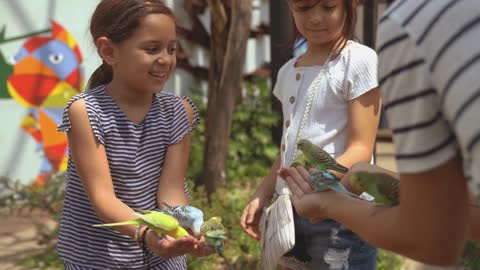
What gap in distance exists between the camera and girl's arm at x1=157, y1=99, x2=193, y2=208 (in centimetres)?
227

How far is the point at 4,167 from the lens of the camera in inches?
235

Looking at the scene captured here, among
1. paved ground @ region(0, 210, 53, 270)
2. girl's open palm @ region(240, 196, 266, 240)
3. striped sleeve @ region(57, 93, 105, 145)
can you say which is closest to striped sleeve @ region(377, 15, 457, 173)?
striped sleeve @ region(57, 93, 105, 145)

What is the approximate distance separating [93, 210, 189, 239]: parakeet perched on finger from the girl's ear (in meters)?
0.58

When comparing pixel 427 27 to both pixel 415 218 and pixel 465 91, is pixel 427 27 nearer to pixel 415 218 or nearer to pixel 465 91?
pixel 465 91

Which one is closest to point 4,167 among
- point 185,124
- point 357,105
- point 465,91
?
point 185,124

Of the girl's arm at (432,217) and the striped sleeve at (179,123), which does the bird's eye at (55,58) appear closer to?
the striped sleeve at (179,123)

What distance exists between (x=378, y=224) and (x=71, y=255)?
4.00 feet

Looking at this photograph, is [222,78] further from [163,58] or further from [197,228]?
[197,228]

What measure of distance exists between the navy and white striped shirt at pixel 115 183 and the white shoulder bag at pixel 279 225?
1.09 feet

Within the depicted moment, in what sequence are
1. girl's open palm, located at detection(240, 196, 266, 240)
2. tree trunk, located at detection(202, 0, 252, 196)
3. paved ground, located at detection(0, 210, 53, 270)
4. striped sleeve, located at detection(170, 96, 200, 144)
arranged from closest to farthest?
striped sleeve, located at detection(170, 96, 200, 144), girl's open palm, located at detection(240, 196, 266, 240), tree trunk, located at detection(202, 0, 252, 196), paved ground, located at detection(0, 210, 53, 270)

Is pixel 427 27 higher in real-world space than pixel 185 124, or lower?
higher

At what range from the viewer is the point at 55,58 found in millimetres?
6180

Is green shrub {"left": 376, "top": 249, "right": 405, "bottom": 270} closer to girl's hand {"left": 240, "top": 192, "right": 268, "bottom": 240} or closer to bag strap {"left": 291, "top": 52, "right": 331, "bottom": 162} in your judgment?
girl's hand {"left": 240, "top": 192, "right": 268, "bottom": 240}

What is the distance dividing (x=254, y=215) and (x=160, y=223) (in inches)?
24.2
